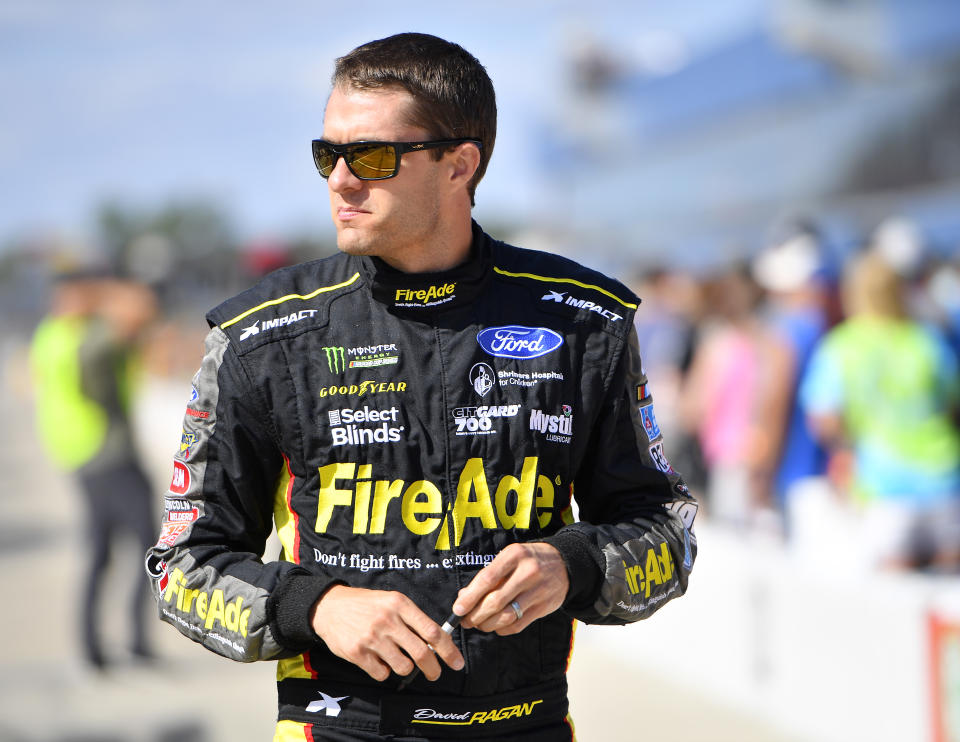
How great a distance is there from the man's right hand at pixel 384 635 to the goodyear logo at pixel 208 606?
0.16m

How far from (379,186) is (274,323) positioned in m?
0.30

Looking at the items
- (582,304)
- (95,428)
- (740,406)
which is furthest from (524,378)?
(740,406)

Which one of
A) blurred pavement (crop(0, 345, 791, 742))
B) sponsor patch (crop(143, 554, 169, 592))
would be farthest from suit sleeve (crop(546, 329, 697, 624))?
blurred pavement (crop(0, 345, 791, 742))

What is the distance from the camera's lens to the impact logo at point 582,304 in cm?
224

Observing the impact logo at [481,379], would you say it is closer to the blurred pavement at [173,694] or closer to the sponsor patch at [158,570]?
the sponsor patch at [158,570]

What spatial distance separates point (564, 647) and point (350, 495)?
482 millimetres

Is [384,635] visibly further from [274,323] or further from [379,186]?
[379,186]

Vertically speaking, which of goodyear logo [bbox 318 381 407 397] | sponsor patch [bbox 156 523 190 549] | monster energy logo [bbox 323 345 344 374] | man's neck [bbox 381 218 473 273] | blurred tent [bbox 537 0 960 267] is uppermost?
blurred tent [bbox 537 0 960 267]

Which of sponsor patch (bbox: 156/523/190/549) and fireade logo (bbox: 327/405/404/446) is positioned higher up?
fireade logo (bbox: 327/405/404/446)

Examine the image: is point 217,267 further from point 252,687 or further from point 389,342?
point 389,342

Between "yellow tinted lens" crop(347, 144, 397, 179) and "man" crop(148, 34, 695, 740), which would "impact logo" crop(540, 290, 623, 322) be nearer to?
"man" crop(148, 34, 695, 740)

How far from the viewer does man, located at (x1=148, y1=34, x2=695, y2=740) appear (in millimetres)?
2082

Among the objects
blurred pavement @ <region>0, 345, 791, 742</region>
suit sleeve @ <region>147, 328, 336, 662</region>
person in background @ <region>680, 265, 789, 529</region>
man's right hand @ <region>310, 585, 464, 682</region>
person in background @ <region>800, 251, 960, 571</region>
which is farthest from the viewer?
person in background @ <region>680, 265, 789, 529</region>

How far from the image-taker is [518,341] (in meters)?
2.19
